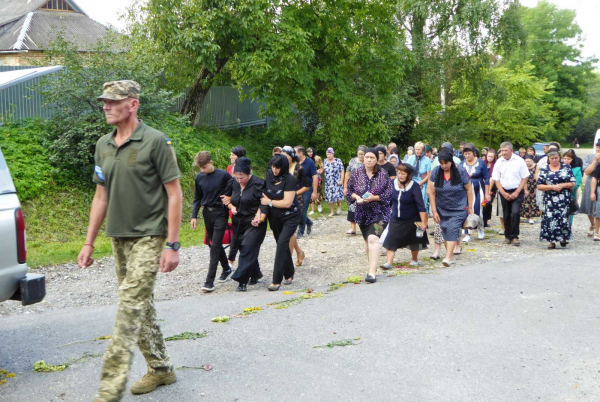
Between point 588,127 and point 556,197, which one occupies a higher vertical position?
point 588,127

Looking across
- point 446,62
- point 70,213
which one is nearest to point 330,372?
point 70,213

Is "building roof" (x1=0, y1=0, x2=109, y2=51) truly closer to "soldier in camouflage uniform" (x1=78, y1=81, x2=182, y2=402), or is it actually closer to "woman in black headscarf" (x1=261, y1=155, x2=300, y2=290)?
"woman in black headscarf" (x1=261, y1=155, x2=300, y2=290)

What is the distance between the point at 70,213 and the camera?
561 inches

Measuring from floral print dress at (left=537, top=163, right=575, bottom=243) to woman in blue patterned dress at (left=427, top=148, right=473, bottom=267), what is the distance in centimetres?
261

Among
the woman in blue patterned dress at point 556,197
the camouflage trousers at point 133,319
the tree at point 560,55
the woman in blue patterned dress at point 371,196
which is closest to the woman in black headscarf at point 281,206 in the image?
the woman in blue patterned dress at point 371,196

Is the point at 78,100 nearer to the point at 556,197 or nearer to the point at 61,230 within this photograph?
the point at 61,230

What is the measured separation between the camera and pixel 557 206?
39.8 feet

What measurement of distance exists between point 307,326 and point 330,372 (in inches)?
53.8

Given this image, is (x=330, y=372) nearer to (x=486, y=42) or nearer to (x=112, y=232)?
(x=112, y=232)

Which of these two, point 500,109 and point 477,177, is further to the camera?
point 500,109

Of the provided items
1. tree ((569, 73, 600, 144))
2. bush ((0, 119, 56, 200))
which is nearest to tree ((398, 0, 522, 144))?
bush ((0, 119, 56, 200))

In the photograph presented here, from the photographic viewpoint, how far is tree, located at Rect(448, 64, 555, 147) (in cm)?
3483

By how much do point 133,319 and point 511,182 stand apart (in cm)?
967

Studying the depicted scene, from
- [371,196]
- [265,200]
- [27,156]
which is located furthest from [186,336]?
[27,156]
